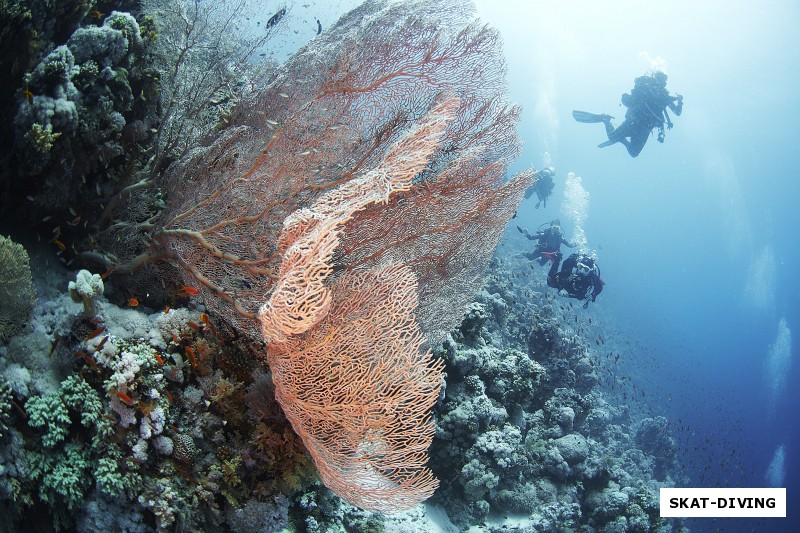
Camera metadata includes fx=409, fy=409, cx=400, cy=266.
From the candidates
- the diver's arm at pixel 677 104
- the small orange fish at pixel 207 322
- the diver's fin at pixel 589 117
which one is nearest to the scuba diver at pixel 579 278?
the diver's fin at pixel 589 117

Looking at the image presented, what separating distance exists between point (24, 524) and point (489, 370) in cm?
624

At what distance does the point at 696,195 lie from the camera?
412 feet

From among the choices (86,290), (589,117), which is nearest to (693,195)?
(589,117)

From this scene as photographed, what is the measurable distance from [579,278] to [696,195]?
475 ft

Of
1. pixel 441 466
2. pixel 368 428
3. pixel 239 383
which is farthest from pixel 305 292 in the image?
pixel 441 466

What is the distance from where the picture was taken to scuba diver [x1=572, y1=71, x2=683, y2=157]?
50.9 ft

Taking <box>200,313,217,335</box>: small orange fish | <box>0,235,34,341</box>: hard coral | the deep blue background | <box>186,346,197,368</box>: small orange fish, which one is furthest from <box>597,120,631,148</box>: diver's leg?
<box>0,235,34,341</box>: hard coral

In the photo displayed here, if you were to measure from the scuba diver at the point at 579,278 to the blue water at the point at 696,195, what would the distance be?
1539cm

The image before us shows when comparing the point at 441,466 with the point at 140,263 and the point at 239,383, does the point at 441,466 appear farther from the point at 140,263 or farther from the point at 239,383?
the point at 140,263

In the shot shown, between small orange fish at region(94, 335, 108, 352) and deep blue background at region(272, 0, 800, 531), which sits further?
deep blue background at region(272, 0, 800, 531)

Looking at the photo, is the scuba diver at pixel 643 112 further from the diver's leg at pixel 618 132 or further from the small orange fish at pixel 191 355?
the small orange fish at pixel 191 355

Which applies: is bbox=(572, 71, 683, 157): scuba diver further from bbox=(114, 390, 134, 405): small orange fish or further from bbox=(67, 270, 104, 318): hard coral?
bbox=(114, 390, 134, 405): small orange fish

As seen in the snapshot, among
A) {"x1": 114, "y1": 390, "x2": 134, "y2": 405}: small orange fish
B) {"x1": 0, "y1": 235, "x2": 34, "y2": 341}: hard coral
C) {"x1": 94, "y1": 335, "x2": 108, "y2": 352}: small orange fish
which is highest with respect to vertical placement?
{"x1": 0, "y1": 235, "x2": 34, "y2": 341}: hard coral

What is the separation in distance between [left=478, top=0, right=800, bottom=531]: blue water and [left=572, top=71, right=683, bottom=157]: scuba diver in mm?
6430
